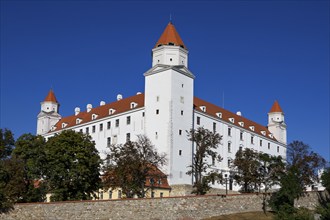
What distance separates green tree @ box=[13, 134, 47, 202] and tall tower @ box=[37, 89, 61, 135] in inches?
1659

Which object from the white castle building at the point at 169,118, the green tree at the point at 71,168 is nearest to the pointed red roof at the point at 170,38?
the white castle building at the point at 169,118

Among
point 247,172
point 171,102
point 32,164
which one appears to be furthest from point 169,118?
point 32,164

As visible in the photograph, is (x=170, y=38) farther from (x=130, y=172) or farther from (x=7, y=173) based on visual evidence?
(x=7, y=173)

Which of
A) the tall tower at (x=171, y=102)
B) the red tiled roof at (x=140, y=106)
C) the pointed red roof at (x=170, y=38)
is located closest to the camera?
the tall tower at (x=171, y=102)

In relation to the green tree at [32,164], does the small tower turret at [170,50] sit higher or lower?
higher

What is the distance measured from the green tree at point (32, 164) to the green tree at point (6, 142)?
5.49 meters

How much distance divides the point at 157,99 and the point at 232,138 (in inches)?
766

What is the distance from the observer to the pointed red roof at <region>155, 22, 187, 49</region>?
8044 cm

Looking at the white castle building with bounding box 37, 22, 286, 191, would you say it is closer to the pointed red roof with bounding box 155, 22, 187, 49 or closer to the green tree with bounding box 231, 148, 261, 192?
the pointed red roof with bounding box 155, 22, 187, 49

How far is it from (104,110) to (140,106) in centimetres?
1254

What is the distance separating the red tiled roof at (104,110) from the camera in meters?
88.3

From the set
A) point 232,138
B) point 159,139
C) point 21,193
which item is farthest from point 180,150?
point 21,193

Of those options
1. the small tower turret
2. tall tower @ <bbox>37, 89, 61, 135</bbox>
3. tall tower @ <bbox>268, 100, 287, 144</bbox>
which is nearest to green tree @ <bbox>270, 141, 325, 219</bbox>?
the small tower turret

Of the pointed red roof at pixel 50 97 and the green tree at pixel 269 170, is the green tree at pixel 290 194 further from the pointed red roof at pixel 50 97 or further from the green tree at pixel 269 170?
the pointed red roof at pixel 50 97
